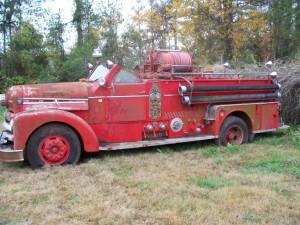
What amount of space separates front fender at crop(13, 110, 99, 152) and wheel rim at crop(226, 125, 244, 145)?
9.74ft

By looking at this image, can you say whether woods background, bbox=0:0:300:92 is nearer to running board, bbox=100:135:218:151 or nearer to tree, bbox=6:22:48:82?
tree, bbox=6:22:48:82

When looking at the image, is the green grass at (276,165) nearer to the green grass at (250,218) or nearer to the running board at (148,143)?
the running board at (148,143)

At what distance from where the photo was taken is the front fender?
7.18 metres

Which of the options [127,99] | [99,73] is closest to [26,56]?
[99,73]

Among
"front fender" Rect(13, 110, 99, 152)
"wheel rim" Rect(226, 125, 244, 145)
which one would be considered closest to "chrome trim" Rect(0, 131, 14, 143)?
"front fender" Rect(13, 110, 99, 152)

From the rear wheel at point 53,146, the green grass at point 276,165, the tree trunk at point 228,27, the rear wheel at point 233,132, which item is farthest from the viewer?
the tree trunk at point 228,27

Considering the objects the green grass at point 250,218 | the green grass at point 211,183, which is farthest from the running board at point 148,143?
the green grass at point 250,218

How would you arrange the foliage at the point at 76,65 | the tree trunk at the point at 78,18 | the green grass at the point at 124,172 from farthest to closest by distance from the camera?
the tree trunk at the point at 78,18
the foliage at the point at 76,65
the green grass at the point at 124,172

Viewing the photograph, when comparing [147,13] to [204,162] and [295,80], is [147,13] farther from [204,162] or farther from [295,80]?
[204,162]

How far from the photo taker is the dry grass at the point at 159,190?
504 cm

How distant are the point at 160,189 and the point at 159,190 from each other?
4cm

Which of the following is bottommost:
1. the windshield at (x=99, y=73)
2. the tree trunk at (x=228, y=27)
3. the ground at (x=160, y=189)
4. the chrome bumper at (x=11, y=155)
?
the ground at (x=160, y=189)

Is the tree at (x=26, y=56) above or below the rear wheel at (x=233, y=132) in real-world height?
above

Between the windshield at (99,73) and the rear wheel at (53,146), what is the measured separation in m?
1.44
